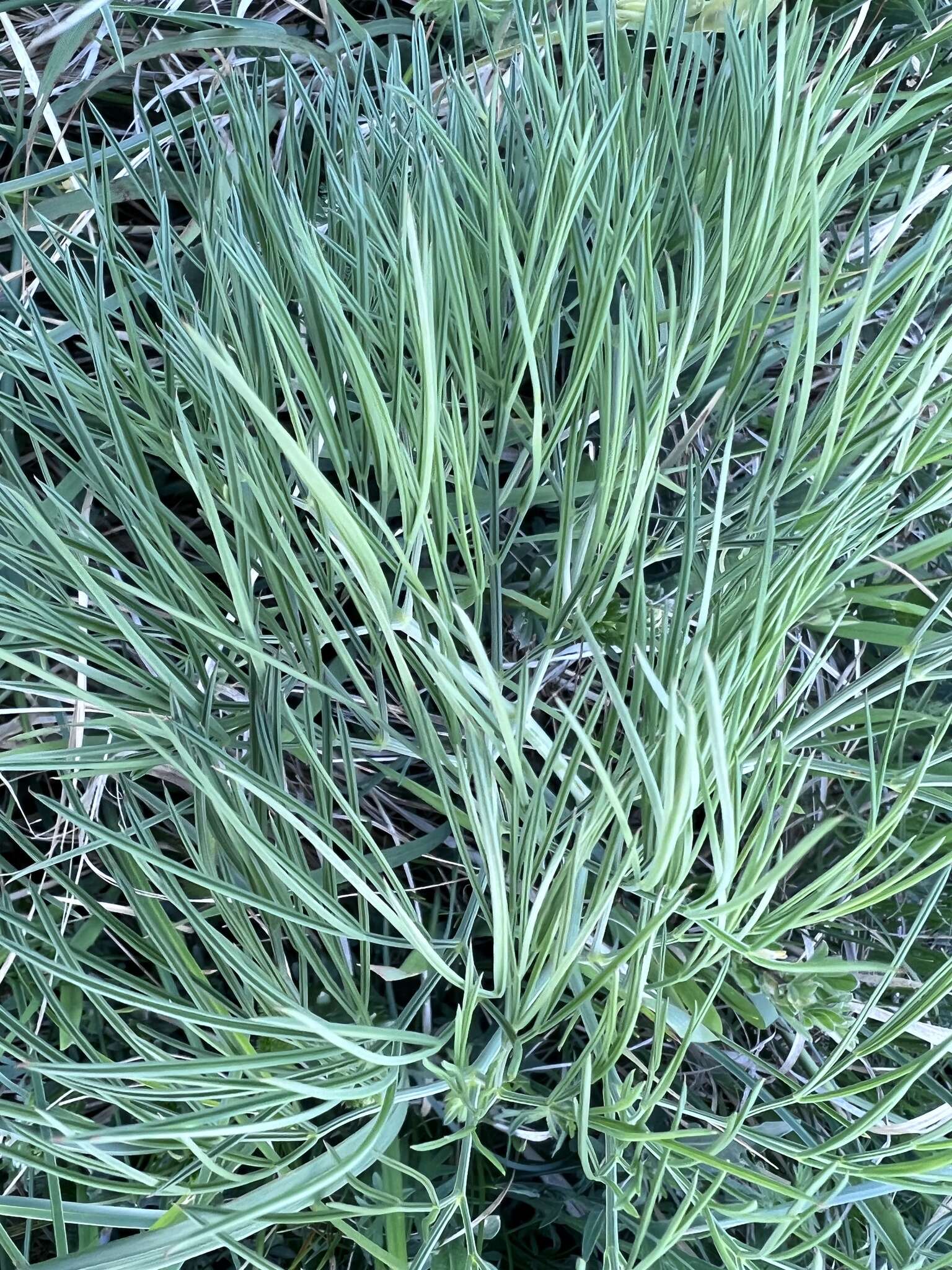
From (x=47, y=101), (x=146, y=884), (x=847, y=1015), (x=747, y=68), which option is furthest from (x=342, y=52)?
(x=847, y=1015)

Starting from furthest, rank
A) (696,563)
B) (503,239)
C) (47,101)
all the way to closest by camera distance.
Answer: (47,101)
(696,563)
(503,239)

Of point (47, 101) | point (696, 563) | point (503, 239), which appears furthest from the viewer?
point (47, 101)

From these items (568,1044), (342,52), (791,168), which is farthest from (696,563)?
(342,52)

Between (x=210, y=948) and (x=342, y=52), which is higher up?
(x=342, y=52)

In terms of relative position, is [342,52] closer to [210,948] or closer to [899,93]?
[899,93]

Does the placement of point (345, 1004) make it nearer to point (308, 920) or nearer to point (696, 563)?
point (308, 920)

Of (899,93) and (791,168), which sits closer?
(791,168)

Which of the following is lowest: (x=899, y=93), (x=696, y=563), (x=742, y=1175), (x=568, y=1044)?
(x=568, y=1044)
